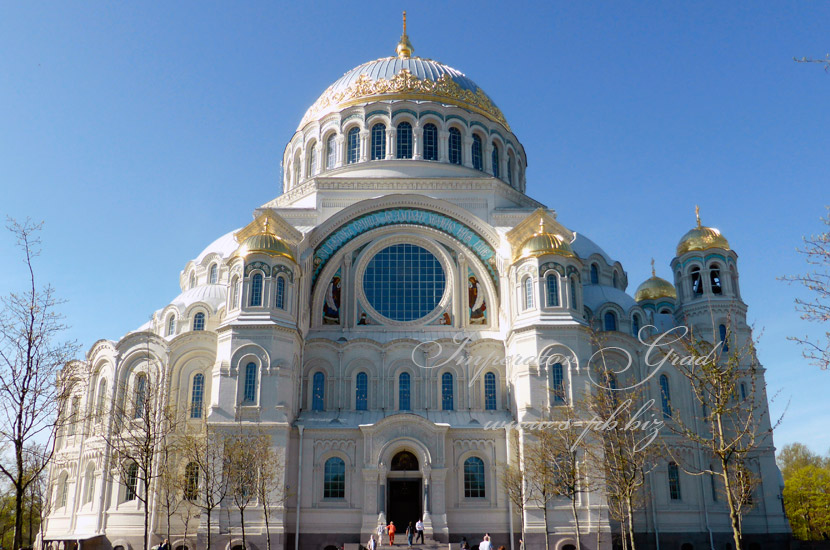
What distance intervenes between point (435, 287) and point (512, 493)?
989 cm

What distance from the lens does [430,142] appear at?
3969 centimetres

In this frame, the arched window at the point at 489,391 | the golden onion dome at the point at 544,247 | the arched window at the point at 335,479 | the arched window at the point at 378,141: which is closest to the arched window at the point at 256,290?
the arched window at the point at 335,479

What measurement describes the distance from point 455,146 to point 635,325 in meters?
13.0

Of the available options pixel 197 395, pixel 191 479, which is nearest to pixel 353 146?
pixel 197 395

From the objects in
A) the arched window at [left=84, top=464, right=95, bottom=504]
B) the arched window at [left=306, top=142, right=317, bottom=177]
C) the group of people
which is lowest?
the group of people

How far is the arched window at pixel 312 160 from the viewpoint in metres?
40.6

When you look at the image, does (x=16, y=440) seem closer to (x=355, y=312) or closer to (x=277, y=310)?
(x=277, y=310)

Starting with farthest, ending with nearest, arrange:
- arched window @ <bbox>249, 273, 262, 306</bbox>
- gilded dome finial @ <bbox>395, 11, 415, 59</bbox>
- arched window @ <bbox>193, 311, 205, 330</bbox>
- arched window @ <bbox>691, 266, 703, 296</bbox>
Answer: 1. gilded dome finial @ <bbox>395, 11, 415, 59</bbox>
2. arched window @ <bbox>691, 266, 703, 296</bbox>
3. arched window @ <bbox>193, 311, 205, 330</bbox>
4. arched window @ <bbox>249, 273, 262, 306</bbox>

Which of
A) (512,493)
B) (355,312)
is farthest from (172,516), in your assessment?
(512,493)

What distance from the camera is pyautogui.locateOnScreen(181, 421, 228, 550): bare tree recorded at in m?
25.4

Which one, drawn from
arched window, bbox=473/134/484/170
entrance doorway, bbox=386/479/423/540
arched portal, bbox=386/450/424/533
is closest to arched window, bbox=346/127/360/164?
arched window, bbox=473/134/484/170

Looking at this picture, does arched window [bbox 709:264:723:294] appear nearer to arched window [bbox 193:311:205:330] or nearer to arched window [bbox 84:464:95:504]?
arched window [bbox 193:311:205:330]

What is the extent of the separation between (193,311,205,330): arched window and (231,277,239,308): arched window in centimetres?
483

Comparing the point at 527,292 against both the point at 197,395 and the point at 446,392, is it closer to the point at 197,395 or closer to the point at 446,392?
the point at 446,392
